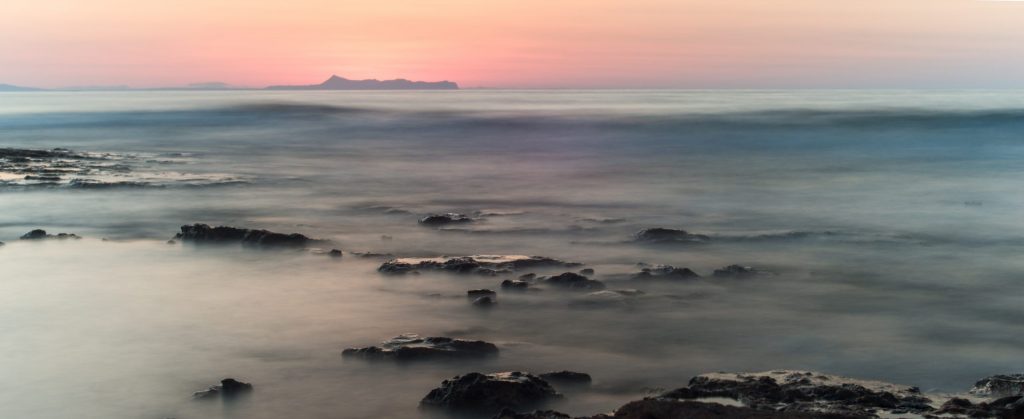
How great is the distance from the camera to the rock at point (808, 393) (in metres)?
5.42

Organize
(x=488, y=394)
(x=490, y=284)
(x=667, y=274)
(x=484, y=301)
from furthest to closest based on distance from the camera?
(x=667, y=274)
(x=490, y=284)
(x=484, y=301)
(x=488, y=394)

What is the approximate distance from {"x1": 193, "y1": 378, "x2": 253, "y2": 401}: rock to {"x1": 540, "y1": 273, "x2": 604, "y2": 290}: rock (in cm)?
358

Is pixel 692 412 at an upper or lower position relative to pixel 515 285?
upper

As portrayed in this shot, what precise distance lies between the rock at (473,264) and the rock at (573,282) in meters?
0.72

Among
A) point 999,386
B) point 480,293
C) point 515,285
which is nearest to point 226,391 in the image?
point 480,293

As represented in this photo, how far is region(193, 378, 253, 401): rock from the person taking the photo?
245 inches

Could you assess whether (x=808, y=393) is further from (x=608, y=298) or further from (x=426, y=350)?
(x=608, y=298)

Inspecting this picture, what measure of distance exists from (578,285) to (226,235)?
4.93 metres

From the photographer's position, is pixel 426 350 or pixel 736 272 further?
pixel 736 272

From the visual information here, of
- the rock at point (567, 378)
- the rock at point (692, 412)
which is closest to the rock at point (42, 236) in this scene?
the rock at point (567, 378)

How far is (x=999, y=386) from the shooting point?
5926 millimetres

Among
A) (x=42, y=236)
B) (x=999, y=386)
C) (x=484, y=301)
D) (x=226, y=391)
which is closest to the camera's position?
(x=999, y=386)

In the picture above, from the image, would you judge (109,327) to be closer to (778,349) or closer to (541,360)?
(541,360)

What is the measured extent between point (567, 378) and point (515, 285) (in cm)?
282
